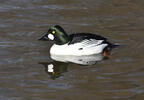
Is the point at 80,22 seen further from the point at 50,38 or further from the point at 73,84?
the point at 73,84

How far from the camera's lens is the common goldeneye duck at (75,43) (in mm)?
11508

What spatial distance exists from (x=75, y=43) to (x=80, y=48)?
0.19 metres

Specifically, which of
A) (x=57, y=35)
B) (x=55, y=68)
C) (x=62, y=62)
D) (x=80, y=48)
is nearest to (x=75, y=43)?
(x=80, y=48)

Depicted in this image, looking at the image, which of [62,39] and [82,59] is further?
[62,39]

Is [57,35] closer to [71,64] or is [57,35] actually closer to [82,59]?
[82,59]

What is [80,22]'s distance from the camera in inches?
543

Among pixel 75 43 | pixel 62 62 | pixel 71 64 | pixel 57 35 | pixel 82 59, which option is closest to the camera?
pixel 71 64

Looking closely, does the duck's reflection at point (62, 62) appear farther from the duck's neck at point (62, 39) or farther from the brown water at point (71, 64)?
the duck's neck at point (62, 39)

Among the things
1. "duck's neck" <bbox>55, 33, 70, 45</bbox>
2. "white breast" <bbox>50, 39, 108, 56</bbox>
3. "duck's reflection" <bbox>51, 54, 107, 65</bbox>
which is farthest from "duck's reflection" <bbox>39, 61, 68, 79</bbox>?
"duck's neck" <bbox>55, 33, 70, 45</bbox>

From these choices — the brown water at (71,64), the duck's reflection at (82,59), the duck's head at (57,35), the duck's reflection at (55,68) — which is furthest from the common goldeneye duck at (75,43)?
the duck's reflection at (55,68)

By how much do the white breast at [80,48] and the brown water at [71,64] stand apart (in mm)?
338

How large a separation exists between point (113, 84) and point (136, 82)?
54 cm

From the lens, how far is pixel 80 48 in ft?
37.8

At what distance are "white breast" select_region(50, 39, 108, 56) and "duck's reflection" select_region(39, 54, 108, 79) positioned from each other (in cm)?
12
